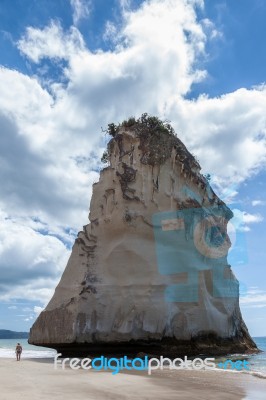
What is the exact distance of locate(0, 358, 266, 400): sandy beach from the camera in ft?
26.9

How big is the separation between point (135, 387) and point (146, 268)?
11.3 m

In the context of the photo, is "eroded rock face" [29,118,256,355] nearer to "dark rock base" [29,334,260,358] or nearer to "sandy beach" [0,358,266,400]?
"dark rock base" [29,334,260,358]

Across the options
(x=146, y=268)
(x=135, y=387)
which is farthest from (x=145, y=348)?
(x=135, y=387)

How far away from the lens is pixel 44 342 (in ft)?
65.6

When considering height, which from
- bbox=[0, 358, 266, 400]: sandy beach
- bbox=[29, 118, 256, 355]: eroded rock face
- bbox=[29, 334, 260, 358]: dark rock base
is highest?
bbox=[29, 118, 256, 355]: eroded rock face

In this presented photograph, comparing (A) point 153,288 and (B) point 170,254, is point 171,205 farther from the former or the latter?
(A) point 153,288

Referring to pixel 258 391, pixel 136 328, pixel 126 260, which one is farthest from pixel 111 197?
pixel 258 391

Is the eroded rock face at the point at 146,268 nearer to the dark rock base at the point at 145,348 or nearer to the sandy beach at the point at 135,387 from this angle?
the dark rock base at the point at 145,348

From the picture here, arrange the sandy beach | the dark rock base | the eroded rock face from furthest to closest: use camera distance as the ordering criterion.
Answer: the eroded rock face → the dark rock base → the sandy beach

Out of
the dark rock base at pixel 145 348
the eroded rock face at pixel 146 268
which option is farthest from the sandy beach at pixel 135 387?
the eroded rock face at pixel 146 268

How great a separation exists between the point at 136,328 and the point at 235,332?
7.94 m

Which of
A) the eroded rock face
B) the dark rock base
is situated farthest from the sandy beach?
the eroded rock face

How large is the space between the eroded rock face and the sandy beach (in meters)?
6.96

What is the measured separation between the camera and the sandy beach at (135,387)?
819cm
